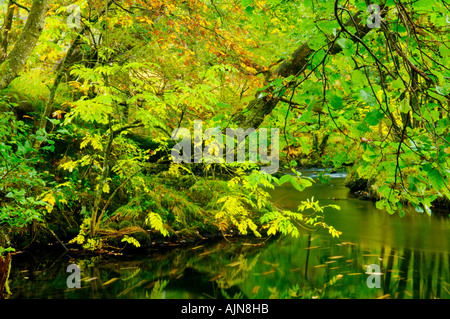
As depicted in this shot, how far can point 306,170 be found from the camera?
17.2m

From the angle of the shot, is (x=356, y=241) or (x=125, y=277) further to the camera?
(x=356, y=241)


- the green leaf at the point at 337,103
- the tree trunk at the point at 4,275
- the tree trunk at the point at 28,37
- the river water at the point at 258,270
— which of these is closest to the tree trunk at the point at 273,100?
the green leaf at the point at 337,103

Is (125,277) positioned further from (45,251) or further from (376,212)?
(376,212)

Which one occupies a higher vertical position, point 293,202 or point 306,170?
point 306,170

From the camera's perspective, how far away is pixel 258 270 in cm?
497

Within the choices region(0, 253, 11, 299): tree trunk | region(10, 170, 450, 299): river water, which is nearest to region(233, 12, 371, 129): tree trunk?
region(10, 170, 450, 299): river water

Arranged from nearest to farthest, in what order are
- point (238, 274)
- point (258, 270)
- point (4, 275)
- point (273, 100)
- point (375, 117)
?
point (375, 117) < point (273, 100) < point (4, 275) < point (238, 274) < point (258, 270)

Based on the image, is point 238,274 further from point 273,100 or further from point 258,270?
point 273,100

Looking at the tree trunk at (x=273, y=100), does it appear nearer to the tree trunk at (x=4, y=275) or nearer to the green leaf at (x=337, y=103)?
the green leaf at (x=337, y=103)

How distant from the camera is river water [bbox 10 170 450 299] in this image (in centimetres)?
419

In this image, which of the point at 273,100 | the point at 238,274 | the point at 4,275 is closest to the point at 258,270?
the point at 238,274

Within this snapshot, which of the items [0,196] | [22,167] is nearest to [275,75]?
[22,167]
